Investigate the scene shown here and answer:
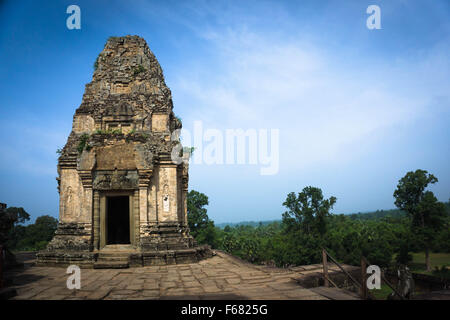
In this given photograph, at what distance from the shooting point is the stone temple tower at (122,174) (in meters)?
10.4

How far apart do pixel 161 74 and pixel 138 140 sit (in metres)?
4.90

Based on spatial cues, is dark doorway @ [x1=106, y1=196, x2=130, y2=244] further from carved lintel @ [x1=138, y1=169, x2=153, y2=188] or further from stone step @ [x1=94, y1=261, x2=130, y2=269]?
stone step @ [x1=94, y1=261, x2=130, y2=269]

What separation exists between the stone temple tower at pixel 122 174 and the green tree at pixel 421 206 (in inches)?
1371

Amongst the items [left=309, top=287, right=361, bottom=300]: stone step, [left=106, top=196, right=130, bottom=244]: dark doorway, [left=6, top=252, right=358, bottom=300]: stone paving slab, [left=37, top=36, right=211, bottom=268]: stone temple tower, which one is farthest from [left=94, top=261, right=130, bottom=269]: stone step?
[left=106, top=196, right=130, bottom=244]: dark doorway

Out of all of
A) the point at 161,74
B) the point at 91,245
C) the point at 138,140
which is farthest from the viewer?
the point at 161,74

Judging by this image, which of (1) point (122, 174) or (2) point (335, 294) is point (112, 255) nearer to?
(1) point (122, 174)

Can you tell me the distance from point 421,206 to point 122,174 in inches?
1506

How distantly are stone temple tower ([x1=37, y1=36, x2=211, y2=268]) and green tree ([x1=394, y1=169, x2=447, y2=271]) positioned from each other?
3482 centimetres

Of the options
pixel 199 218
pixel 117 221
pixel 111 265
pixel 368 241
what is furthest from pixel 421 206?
pixel 111 265

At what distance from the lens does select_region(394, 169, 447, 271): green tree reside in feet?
116

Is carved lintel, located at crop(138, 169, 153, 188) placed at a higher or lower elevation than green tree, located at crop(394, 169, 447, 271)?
higher
